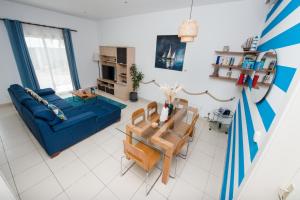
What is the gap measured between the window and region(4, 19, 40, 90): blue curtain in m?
0.24

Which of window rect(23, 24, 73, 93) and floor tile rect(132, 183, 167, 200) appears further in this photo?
window rect(23, 24, 73, 93)

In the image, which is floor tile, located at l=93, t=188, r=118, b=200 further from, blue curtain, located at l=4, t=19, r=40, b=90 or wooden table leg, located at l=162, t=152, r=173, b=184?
blue curtain, located at l=4, t=19, r=40, b=90

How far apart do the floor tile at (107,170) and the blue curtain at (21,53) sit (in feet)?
12.6

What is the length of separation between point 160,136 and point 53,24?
516 centimetres

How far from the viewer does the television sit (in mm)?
5340

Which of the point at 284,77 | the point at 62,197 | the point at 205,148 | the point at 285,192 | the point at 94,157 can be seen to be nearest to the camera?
the point at 285,192

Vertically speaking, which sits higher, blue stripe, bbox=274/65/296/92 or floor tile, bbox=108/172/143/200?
blue stripe, bbox=274/65/296/92

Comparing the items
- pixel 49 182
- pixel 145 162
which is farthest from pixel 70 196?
pixel 145 162

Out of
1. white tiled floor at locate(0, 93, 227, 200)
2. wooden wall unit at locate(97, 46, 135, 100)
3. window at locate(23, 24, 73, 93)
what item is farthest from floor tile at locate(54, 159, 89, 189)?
window at locate(23, 24, 73, 93)

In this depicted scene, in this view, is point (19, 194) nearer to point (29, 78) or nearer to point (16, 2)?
point (29, 78)

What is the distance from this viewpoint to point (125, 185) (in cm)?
188

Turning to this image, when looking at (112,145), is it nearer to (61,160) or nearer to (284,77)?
(61,160)

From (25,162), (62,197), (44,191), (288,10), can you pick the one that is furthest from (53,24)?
(288,10)

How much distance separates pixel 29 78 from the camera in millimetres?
3988
